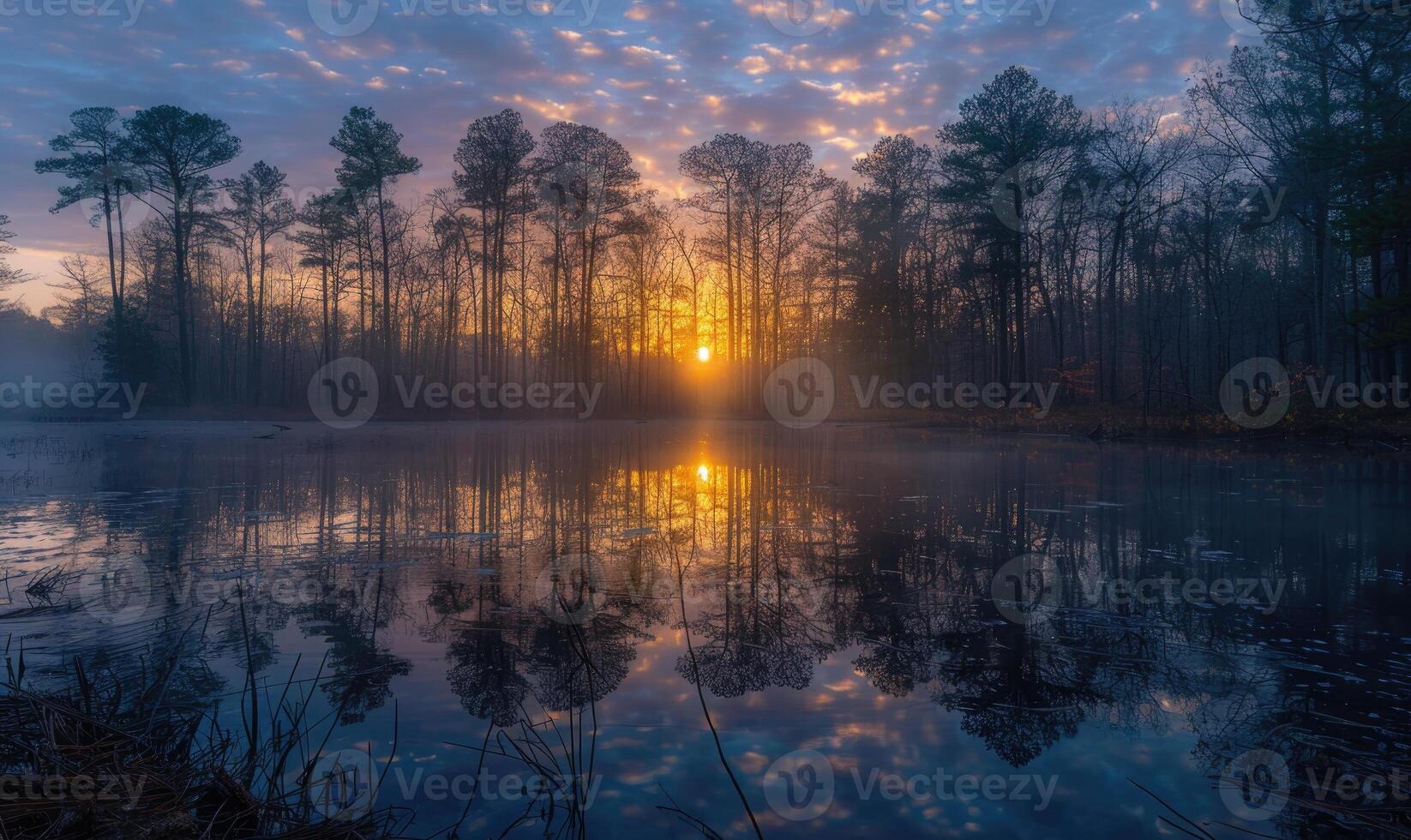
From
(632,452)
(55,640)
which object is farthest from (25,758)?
(632,452)

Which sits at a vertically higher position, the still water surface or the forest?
the forest

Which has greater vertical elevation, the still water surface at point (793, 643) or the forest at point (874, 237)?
the forest at point (874, 237)

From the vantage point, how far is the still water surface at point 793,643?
252 centimetres

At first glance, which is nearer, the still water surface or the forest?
the still water surface

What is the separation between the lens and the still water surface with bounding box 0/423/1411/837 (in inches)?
99.0

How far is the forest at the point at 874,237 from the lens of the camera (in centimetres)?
2292

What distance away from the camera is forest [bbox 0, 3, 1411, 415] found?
902 inches

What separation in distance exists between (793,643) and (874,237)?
36.7 meters

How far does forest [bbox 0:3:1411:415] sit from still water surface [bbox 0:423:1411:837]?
18256 millimetres

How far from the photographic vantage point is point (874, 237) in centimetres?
Answer: 3788

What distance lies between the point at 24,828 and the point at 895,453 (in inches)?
660

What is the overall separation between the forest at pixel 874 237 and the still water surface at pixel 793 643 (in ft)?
59.9

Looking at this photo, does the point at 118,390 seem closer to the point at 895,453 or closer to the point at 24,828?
the point at 895,453

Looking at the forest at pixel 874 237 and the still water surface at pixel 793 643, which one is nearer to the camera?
the still water surface at pixel 793 643
